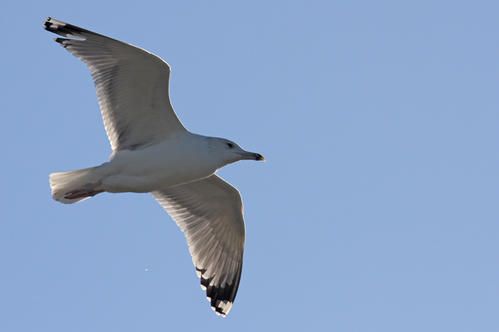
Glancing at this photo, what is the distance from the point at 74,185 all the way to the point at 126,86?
109 centimetres

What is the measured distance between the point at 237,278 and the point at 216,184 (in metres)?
1.17

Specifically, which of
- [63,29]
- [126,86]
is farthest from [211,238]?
[63,29]

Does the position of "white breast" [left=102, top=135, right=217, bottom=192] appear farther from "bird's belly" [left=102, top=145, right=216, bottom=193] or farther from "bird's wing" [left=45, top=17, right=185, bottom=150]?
"bird's wing" [left=45, top=17, right=185, bottom=150]

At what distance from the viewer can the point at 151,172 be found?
406 inches

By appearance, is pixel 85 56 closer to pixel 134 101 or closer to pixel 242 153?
pixel 134 101

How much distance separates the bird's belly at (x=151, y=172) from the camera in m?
10.3

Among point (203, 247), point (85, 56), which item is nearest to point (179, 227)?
point (203, 247)

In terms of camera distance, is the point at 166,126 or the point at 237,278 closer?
the point at 166,126

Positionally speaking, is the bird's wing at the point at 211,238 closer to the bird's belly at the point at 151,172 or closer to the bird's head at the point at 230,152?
the bird's head at the point at 230,152

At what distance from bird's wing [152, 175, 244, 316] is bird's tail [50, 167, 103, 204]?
1.53 meters

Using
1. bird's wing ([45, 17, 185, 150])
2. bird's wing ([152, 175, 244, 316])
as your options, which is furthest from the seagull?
bird's wing ([152, 175, 244, 316])

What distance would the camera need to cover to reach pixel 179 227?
11.8 meters

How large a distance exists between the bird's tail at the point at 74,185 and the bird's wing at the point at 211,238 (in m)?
1.53

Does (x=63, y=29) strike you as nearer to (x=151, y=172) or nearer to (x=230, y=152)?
(x=151, y=172)
